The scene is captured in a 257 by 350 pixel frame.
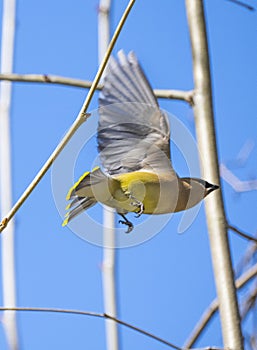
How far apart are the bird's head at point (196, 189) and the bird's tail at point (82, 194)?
0.92ft

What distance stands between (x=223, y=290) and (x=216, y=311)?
43cm

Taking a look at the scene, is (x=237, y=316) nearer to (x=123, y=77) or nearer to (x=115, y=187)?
(x=115, y=187)

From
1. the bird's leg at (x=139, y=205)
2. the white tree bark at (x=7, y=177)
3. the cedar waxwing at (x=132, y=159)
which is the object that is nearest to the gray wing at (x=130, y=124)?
the cedar waxwing at (x=132, y=159)

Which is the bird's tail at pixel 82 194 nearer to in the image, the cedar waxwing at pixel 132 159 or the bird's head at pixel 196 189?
the cedar waxwing at pixel 132 159

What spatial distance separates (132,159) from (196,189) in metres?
0.22

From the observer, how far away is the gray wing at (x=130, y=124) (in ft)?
6.95

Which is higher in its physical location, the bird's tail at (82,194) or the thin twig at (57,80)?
the thin twig at (57,80)

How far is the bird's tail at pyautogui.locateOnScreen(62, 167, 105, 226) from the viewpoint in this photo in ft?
6.89

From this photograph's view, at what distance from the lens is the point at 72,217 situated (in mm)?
2170

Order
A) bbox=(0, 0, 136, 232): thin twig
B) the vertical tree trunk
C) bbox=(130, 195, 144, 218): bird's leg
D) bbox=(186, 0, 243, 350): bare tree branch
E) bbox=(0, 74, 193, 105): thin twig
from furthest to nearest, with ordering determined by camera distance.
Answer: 1. bbox=(0, 74, 193, 105): thin twig
2. the vertical tree trunk
3. bbox=(130, 195, 144, 218): bird's leg
4. bbox=(186, 0, 243, 350): bare tree branch
5. bbox=(0, 0, 136, 232): thin twig

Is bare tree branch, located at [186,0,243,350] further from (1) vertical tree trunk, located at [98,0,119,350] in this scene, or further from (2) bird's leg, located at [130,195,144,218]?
(1) vertical tree trunk, located at [98,0,119,350]

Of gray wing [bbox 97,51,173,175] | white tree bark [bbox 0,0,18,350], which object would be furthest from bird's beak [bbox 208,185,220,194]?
white tree bark [bbox 0,0,18,350]

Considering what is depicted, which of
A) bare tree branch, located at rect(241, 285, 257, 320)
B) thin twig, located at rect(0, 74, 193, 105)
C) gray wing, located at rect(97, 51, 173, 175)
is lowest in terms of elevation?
bare tree branch, located at rect(241, 285, 257, 320)

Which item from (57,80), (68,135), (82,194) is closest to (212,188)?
(82,194)
